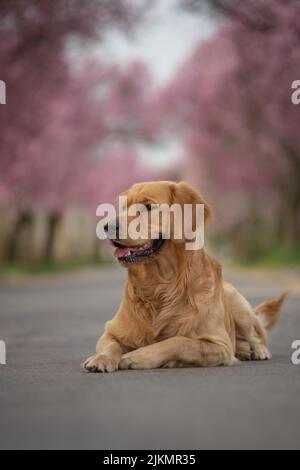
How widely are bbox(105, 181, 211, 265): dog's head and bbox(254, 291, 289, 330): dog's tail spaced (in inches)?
70.4

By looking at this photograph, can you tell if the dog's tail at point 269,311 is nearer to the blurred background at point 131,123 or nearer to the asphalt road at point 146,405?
the asphalt road at point 146,405

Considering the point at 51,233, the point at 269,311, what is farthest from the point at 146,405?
the point at 51,233

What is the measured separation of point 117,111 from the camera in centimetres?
4831

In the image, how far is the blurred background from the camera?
79.9ft

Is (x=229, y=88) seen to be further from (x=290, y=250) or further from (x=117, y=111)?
(x=117, y=111)

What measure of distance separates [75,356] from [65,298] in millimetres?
10061

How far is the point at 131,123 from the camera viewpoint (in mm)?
48906

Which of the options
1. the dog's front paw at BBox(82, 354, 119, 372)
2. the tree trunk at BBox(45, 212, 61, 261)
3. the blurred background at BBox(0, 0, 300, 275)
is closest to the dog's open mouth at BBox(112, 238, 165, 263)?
the dog's front paw at BBox(82, 354, 119, 372)

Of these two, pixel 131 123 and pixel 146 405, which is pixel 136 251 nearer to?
pixel 146 405

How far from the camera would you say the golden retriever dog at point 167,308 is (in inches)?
250

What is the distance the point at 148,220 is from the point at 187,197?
17.1 inches

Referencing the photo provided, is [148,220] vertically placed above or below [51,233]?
below

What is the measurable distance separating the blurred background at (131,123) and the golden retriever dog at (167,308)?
1513 cm

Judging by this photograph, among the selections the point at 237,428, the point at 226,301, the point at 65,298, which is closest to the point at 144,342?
the point at 226,301
